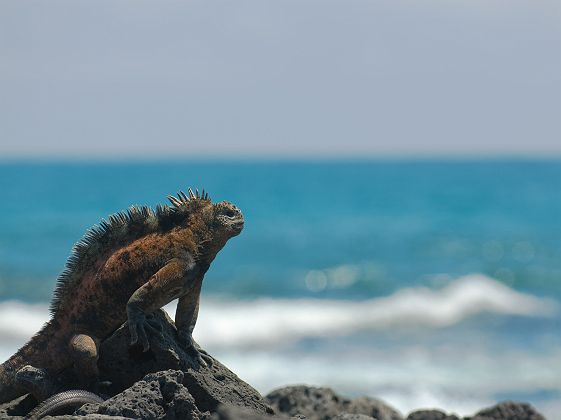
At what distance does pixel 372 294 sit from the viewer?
88.2 ft

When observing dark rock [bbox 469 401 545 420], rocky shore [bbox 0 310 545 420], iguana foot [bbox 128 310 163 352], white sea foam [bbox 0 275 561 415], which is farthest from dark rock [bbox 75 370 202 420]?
white sea foam [bbox 0 275 561 415]

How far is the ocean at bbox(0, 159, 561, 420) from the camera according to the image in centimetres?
1766

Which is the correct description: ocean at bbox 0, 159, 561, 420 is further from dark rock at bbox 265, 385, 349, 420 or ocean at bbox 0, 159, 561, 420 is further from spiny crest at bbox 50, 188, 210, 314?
spiny crest at bbox 50, 188, 210, 314

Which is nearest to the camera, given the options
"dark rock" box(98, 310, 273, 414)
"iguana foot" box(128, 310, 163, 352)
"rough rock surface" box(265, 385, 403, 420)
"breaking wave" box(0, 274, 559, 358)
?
"iguana foot" box(128, 310, 163, 352)

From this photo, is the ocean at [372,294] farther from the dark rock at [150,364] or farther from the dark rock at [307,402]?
the dark rock at [150,364]

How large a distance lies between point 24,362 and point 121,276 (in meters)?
0.79

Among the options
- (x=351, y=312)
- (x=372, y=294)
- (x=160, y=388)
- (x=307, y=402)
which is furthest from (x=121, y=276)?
(x=372, y=294)

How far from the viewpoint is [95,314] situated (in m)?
6.12

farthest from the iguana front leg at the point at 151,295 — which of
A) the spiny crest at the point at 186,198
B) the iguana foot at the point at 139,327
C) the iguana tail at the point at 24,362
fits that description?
the iguana tail at the point at 24,362

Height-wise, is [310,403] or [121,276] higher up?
[310,403]

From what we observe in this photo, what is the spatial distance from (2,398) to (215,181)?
68.1 meters

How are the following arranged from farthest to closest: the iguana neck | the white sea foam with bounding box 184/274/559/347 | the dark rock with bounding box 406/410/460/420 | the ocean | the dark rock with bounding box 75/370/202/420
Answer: the white sea foam with bounding box 184/274/559/347, the ocean, the dark rock with bounding box 406/410/460/420, the iguana neck, the dark rock with bounding box 75/370/202/420

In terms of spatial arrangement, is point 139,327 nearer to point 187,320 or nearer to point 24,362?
point 187,320

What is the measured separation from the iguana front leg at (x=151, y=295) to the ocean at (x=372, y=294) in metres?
9.95
